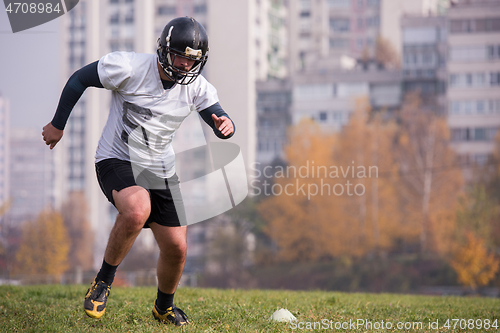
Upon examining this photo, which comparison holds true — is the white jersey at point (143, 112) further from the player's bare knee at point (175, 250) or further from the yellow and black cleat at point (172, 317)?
the yellow and black cleat at point (172, 317)

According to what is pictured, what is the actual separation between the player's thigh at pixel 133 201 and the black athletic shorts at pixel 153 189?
13cm

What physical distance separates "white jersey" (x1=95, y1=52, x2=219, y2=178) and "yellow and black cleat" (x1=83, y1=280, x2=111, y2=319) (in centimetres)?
105

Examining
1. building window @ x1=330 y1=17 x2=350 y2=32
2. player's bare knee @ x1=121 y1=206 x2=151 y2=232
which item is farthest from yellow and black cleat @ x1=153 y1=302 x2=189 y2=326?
building window @ x1=330 y1=17 x2=350 y2=32

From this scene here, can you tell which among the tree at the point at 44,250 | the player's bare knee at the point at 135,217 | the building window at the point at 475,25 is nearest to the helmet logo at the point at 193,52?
the player's bare knee at the point at 135,217

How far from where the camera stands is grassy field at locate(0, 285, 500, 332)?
499 cm

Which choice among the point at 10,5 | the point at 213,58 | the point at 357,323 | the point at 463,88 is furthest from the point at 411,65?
the point at 357,323

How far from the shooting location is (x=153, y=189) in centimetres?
505

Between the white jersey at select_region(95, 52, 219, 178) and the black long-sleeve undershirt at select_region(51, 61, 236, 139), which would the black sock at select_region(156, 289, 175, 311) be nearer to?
the white jersey at select_region(95, 52, 219, 178)

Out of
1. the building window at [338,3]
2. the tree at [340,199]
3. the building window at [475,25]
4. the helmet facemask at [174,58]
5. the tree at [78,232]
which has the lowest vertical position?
the tree at [78,232]

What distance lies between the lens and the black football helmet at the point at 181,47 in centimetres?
483

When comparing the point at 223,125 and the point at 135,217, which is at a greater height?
the point at 223,125

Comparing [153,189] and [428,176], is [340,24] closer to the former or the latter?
[428,176]

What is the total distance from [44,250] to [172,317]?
199ft

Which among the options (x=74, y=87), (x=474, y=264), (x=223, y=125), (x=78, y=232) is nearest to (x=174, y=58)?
(x=223, y=125)
